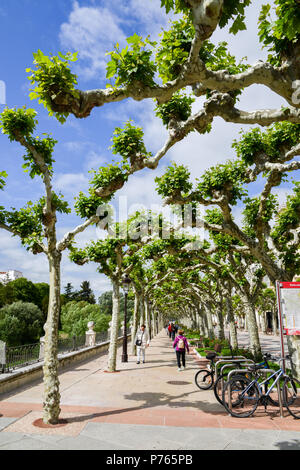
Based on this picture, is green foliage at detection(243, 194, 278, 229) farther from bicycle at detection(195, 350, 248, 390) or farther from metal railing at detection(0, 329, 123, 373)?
metal railing at detection(0, 329, 123, 373)

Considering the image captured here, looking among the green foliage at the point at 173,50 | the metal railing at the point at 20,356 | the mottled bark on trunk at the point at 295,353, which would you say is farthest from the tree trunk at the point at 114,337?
the green foliage at the point at 173,50

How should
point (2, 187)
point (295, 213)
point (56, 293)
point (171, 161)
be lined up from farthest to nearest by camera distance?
point (171, 161) → point (295, 213) → point (2, 187) → point (56, 293)

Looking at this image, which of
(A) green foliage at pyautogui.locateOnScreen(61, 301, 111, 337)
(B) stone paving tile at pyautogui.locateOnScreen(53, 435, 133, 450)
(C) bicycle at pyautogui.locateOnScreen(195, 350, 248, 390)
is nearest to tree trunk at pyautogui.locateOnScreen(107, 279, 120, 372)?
(C) bicycle at pyautogui.locateOnScreen(195, 350, 248, 390)

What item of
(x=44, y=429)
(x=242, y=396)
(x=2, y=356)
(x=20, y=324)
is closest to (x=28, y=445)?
(x=44, y=429)

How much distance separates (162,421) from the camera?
23.3 ft

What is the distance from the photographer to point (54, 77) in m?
5.70

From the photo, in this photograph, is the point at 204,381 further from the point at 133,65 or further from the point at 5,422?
the point at 133,65

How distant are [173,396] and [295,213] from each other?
25.5 ft

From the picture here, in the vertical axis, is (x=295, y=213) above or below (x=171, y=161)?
below

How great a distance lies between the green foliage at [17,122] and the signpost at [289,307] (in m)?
7.38
